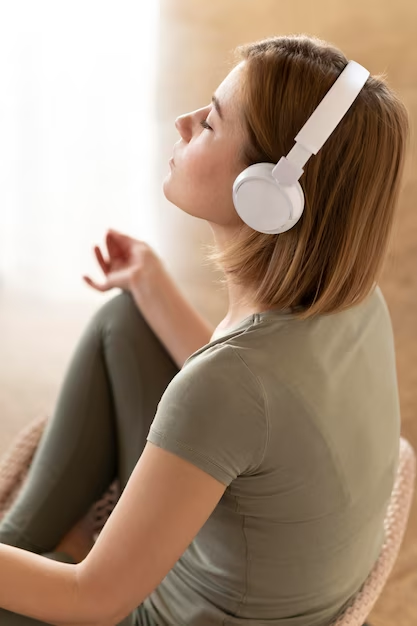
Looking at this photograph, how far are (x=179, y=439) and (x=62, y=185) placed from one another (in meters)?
1.67

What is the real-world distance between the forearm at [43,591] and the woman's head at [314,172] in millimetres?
319

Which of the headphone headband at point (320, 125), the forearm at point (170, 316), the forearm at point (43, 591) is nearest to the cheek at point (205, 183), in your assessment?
the headphone headband at point (320, 125)

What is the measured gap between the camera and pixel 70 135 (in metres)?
2.33

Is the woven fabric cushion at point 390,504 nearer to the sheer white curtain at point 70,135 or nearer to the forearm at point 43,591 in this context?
the forearm at point 43,591

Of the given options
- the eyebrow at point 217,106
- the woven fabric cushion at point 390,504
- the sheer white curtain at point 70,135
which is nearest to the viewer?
the eyebrow at point 217,106

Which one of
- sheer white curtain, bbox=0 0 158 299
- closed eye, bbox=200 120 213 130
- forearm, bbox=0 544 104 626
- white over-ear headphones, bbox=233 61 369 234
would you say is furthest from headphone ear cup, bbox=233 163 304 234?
sheer white curtain, bbox=0 0 158 299

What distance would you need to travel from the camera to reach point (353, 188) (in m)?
0.81

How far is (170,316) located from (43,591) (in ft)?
1.47

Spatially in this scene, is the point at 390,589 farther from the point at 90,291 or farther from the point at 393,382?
the point at 90,291

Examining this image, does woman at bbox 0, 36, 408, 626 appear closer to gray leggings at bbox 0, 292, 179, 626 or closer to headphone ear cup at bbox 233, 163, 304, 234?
headphone ear cup at bbox 233, 163, 304, 234

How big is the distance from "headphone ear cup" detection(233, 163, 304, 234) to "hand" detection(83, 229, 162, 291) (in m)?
0.40

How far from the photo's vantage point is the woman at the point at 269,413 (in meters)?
0.77

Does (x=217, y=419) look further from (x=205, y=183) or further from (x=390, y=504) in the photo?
(x=390, y=504)

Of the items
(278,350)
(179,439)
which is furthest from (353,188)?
(179,439)
